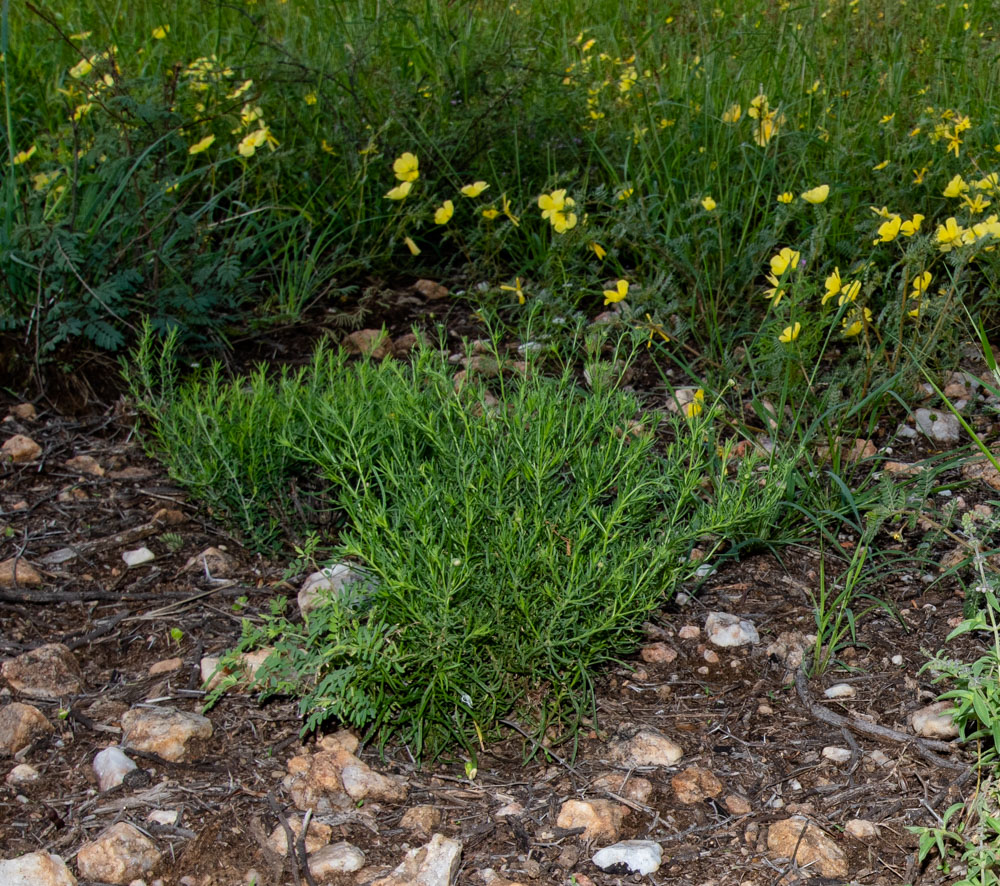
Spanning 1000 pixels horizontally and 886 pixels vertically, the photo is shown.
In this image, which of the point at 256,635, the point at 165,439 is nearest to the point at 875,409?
the point at 256,635

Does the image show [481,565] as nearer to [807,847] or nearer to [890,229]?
[807,847]

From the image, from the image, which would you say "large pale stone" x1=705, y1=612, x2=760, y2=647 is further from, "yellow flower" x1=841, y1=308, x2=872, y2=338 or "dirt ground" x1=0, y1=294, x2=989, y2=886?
"yellow flower" x1=841, y1=308, x2=872, y2=338

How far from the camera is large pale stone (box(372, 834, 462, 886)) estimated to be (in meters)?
1.52

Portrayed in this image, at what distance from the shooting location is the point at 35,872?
155cm

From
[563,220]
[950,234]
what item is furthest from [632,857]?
[563,220]

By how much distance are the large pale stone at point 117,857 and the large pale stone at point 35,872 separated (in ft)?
0.09

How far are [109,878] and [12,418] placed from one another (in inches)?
69.4

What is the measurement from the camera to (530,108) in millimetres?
3725

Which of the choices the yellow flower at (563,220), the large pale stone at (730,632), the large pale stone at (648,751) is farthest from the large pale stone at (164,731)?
the yellow flower at (563,220)

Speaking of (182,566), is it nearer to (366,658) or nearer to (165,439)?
(165,439)

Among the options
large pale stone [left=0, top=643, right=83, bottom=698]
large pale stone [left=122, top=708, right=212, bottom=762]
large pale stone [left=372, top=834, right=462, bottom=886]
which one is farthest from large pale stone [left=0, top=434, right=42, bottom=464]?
large pale stone [left=372, top=834, right=462, bottom=886]

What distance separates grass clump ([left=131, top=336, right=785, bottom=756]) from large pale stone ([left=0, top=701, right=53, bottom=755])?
0.41 meters

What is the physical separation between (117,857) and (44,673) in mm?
542

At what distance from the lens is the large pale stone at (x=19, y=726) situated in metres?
1.84
